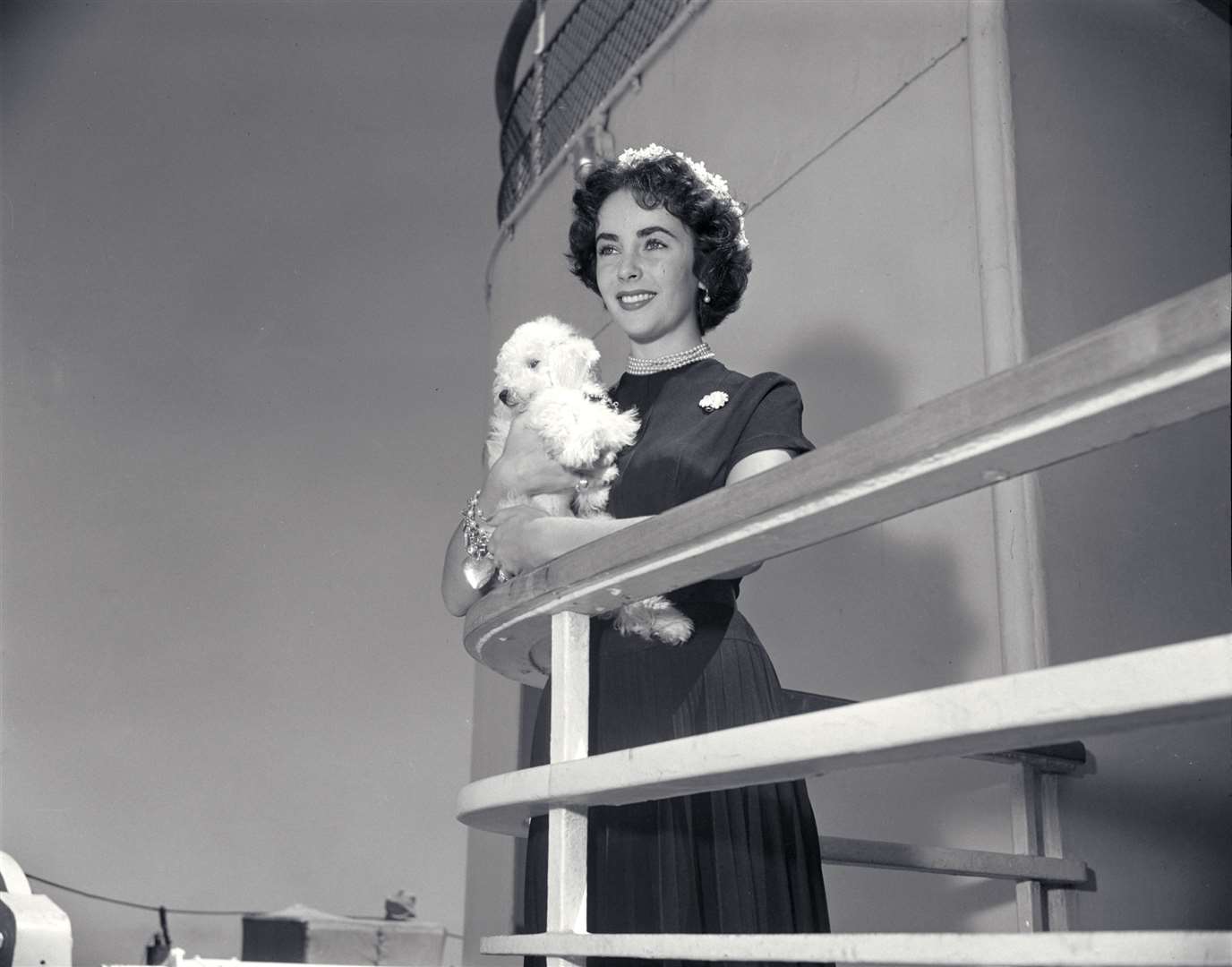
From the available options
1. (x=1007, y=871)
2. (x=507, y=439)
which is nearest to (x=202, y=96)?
(x=507, y=439)

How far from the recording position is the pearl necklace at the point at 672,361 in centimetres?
167

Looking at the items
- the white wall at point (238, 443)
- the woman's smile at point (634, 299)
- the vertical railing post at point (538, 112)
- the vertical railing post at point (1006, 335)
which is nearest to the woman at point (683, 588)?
the woman's smile at point (634, 299)

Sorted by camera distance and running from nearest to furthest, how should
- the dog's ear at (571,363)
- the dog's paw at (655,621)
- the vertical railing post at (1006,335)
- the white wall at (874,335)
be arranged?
1. the dog's paw at (655,621)
2. the dog's ear at (571,363)
3. the vertical railing post at (1006,335)
4. the white wall at (874,335)

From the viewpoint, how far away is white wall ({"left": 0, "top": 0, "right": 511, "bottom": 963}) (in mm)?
5457

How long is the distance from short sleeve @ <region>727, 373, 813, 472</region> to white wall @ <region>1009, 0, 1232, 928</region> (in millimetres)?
804

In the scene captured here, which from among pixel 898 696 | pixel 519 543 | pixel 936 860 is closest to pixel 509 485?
pixel 519 543

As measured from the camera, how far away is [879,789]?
94.5 inches

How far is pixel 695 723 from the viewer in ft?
4.54

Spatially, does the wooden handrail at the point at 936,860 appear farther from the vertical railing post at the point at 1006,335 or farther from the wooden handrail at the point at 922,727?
the wooden handrail at the point at 922,727

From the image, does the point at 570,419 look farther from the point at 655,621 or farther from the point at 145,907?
the point at 145,907

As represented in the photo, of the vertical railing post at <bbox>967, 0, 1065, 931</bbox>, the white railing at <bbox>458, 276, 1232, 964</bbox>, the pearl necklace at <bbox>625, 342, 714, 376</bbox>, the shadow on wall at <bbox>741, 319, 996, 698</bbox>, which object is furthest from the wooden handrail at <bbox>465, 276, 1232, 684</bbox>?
the shadow on wall at <bbox>741, 319, 996, 698</bbox>

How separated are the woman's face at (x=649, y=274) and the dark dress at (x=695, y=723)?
2.7 inches

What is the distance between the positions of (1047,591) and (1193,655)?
60.2 inches

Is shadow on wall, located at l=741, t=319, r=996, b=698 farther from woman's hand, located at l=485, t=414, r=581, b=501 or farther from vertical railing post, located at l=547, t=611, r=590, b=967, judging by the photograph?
vertical railing post, located at l=547, t=611, r=590, b=967
